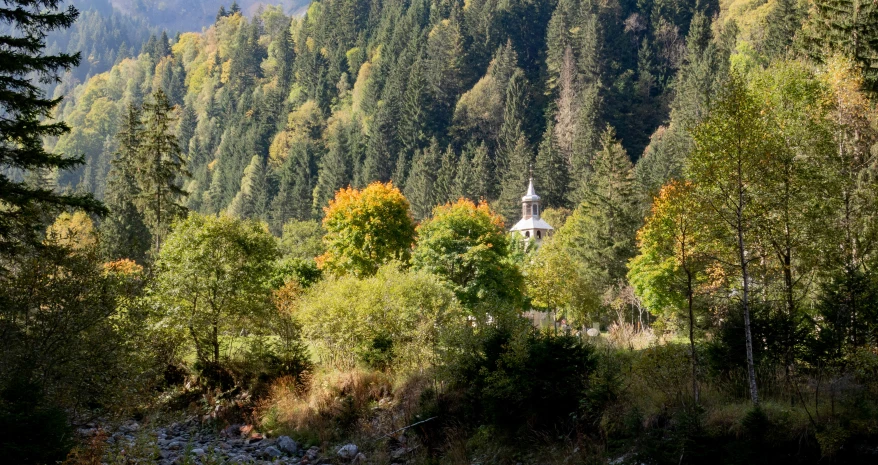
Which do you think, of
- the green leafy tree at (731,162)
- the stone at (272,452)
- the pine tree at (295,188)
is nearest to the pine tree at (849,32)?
the green leafy tree at (731,162)

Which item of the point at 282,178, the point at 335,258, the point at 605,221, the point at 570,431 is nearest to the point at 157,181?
the point at 335,258

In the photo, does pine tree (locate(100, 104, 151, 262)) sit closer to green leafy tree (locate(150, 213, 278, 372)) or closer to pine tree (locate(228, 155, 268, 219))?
green leafy tree (locate(150, 213, 278, 372))

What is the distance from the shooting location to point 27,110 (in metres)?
14.6

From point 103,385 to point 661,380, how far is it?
1344 centimetres

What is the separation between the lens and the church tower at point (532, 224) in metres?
76.3

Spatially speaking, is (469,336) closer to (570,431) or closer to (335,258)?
(570,431)

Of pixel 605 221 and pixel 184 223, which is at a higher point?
pixel 605 221

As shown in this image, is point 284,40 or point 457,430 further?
point 284,40

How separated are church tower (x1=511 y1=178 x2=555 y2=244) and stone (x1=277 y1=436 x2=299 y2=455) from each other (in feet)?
185

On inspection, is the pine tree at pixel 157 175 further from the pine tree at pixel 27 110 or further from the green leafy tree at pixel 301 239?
the green leafy tree at pixel 301 239

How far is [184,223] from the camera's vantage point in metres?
24.1

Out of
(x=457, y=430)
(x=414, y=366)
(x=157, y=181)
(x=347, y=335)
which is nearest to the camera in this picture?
(x=457, y=430)

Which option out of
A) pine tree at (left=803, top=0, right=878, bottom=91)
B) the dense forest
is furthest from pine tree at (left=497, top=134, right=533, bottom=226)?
pine tree at (left=803, top=0, right=878, bottom=91)

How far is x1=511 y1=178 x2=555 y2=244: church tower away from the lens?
250ft
